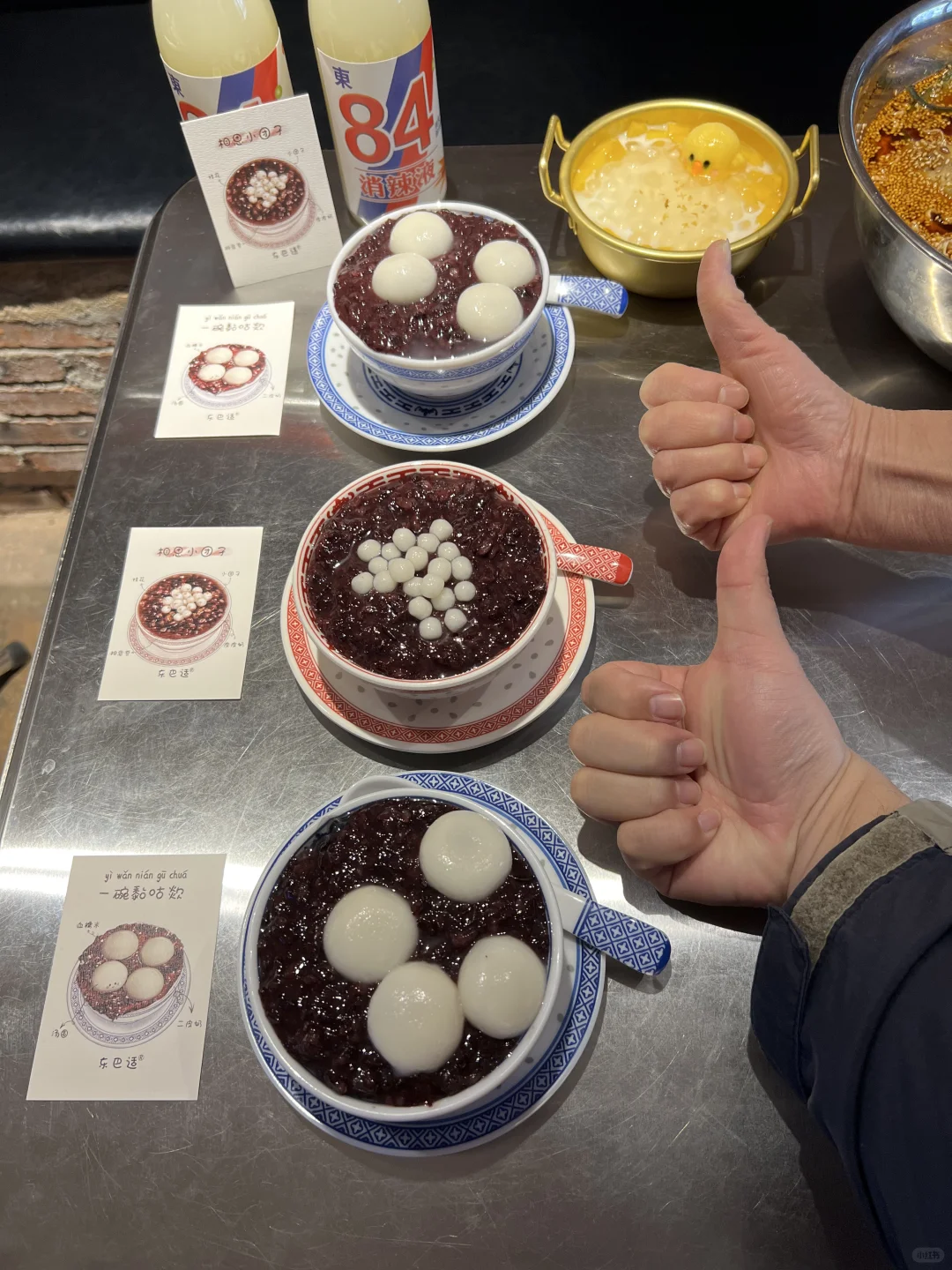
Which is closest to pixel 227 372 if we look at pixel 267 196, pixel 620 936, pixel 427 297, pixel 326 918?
pixel 267 196

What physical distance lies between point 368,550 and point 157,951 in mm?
528

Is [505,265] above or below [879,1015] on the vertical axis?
above

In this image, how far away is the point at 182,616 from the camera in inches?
48.2

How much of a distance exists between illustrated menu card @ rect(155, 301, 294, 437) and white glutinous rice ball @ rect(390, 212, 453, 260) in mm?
272

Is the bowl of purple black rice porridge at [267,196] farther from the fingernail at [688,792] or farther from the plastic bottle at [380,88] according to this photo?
the fingernail at [688,792]

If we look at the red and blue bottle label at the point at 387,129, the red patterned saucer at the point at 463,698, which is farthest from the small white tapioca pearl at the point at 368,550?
the red and blue bottle label at the point at 387,129

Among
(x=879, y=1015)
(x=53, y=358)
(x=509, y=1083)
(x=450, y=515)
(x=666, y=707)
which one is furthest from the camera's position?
(x=53, y=358)

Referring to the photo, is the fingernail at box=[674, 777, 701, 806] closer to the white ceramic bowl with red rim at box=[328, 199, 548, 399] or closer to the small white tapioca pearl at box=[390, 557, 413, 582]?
the small white tapioca pearl at box=[390, 557, 413, 582]

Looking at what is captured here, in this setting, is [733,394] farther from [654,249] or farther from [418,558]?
[418,558]

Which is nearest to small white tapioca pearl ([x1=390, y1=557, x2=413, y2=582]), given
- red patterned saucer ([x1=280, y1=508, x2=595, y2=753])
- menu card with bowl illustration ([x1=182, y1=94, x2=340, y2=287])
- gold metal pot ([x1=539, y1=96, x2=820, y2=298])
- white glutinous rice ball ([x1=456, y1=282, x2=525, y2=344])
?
red patterned saucer ([x1=280, y1=508, x2=595, y2=753])

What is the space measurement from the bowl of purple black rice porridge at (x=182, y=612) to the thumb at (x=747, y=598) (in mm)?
666

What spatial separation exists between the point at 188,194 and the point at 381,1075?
5.02ft

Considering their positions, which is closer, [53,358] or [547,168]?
[547,168]

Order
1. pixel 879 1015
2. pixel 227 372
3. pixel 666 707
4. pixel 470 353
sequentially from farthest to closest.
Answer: pixel 227 372 < pixel 470 353 < pixel 666 707 < pixel 879 1015
